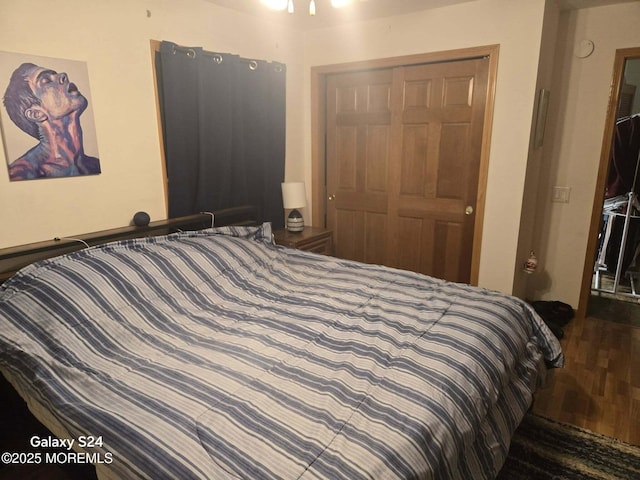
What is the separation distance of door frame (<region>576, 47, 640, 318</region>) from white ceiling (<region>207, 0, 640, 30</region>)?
391 mm

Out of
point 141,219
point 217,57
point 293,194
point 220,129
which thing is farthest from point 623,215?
point 141,219

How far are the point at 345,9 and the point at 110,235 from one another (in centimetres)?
229

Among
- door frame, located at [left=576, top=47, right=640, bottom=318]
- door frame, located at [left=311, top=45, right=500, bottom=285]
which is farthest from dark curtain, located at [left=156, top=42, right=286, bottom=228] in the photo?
door frame, located at [left=576, top=47, right=640, bottom=318]

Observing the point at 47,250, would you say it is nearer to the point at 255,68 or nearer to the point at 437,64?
the point at 255,68

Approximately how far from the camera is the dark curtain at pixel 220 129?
2.57 m

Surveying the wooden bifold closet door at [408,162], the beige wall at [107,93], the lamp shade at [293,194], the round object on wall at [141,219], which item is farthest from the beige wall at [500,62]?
the round object on wall at [141,219]

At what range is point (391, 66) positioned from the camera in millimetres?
3207

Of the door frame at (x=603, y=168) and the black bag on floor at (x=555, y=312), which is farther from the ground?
the door frame at (x=603, y=168)

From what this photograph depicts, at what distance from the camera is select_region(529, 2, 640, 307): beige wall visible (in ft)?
9.64

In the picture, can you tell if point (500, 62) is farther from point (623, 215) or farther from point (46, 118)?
point (46, 118)

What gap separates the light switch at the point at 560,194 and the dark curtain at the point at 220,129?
230cm

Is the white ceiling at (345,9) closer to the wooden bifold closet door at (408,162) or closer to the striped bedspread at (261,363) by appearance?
the wooden bifold closet door at (408,162)

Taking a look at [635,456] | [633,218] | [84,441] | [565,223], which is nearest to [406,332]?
[84,441]

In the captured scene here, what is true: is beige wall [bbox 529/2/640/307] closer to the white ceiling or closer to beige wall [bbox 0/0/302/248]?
the white ceiling
